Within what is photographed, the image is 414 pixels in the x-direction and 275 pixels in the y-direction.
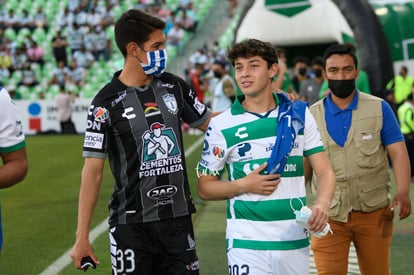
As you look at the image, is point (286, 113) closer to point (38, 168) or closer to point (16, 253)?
point (16, 253)

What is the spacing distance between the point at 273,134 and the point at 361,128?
56.7 inches

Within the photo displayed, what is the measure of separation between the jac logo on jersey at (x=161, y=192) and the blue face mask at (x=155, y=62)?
641 millimetres

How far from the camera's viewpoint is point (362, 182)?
6.02m

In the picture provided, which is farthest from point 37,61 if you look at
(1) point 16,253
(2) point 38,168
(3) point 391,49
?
(1) point 16,253

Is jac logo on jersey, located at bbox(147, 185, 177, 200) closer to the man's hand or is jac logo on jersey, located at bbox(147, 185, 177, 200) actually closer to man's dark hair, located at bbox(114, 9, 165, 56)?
the man's hand

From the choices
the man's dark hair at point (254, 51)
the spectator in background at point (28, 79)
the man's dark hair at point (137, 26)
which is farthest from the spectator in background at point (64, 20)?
the man's dark hair at point (254, 51)

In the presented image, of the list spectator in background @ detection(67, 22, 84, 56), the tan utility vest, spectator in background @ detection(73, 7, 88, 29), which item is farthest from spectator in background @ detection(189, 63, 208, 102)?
the tan utility vest

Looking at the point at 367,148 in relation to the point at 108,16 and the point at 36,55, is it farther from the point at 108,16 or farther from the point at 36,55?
the point at 108,16

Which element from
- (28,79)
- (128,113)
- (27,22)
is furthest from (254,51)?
(27,22)

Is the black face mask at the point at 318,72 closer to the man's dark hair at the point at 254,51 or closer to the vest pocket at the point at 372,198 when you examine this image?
the vest pocket at the point at 372,198

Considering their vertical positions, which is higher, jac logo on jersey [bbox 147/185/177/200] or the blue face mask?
the blue face mask

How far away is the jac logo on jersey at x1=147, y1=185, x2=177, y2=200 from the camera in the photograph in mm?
4992

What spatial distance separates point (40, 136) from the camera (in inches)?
1116

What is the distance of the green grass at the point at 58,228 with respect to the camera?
8.99 meters
